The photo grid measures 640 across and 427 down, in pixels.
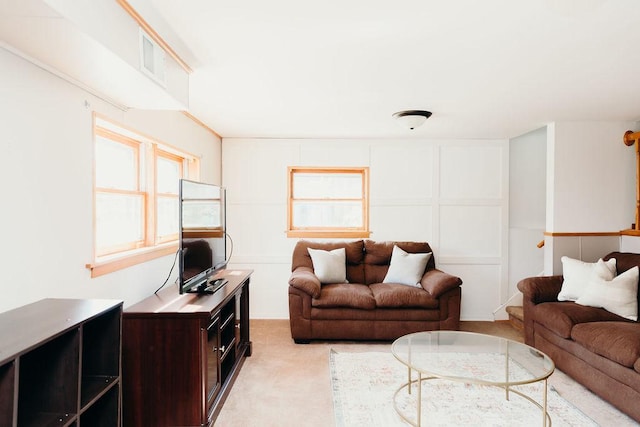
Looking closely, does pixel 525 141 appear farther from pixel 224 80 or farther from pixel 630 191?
pixel 224 80

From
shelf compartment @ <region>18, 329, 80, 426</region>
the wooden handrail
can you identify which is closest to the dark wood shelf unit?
shelf compartment @ <region>18, 329, 80, 426</region>

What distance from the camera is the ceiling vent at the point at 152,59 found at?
1731 mm

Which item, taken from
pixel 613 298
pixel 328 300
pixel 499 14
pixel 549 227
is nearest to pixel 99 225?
pixel 328 300

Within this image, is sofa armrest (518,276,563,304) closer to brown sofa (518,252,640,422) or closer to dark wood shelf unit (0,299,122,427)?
brown sofa (518,252,640,422)

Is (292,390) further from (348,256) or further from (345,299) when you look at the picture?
(348,256)

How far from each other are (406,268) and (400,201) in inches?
38.0

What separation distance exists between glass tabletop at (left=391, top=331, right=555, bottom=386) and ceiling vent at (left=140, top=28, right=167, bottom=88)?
2.20 m

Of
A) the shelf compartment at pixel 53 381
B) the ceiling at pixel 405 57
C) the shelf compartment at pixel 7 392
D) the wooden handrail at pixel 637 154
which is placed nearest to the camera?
the shelf compartment at pixel 7 392

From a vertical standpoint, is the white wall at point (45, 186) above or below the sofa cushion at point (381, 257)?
above

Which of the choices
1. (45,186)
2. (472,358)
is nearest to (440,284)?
(472,358)

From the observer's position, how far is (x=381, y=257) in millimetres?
4418

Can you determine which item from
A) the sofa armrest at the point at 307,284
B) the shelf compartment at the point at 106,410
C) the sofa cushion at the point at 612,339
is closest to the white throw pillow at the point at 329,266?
the sofa armrest at the point at 307,284

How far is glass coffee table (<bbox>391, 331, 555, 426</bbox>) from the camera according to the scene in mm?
2191

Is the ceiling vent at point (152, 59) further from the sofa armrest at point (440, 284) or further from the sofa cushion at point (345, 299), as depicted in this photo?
the sofa armrest at point (440, 284)
